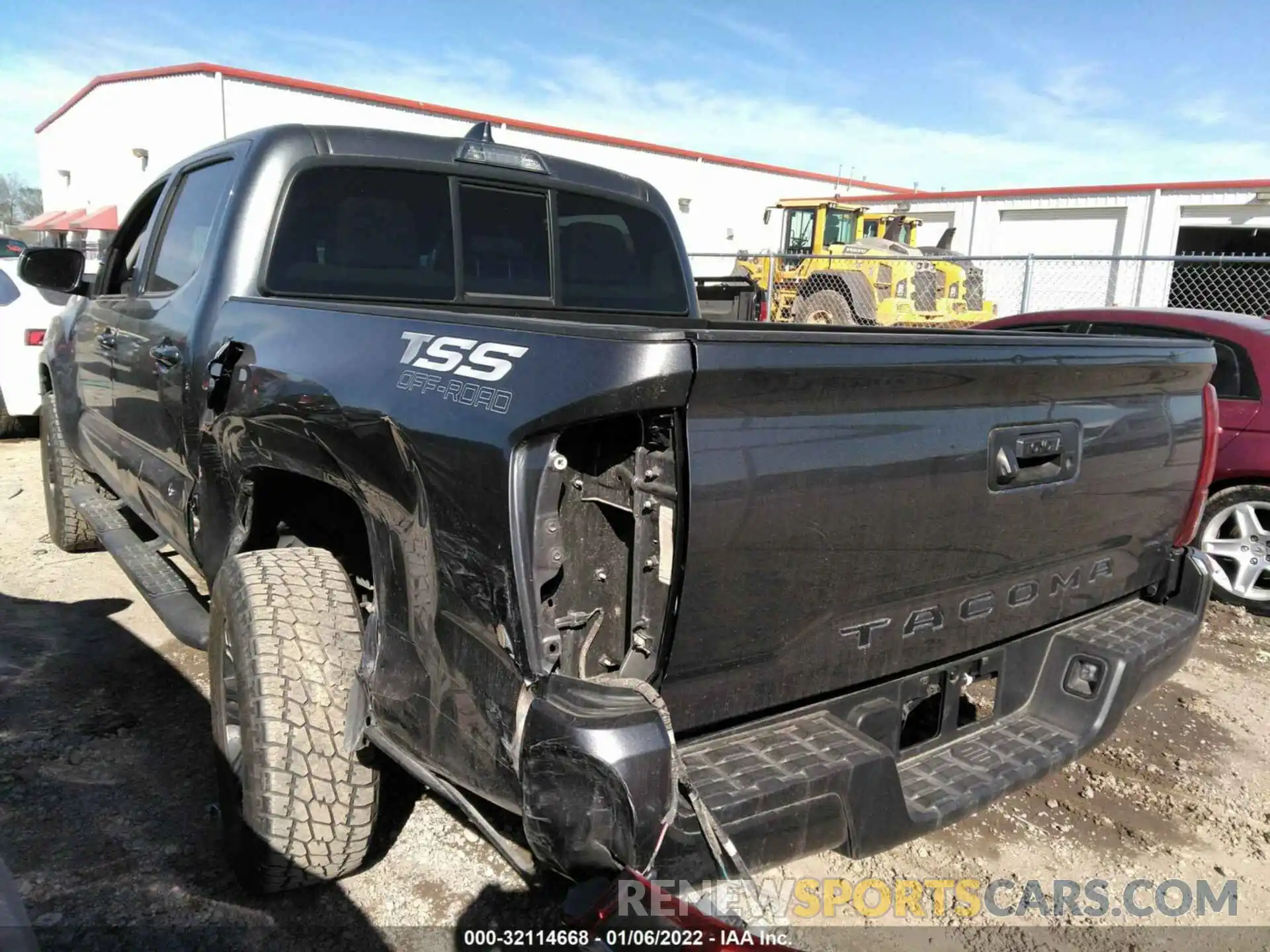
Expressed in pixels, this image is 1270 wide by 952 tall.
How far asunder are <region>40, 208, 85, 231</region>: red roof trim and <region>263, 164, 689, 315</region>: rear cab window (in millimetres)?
31374

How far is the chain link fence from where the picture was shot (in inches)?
580

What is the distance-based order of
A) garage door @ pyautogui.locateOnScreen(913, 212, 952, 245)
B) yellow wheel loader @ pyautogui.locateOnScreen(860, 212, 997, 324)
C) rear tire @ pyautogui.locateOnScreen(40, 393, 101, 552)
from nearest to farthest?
rear tire @ pyautogui.locateOnScreen(40, 393, 101, 552) → yellow wheel loader @ pyautogui.locateOnScreen(860, 212, 997, 324) → garage door @ pyautogui.locateOnScreen(913, 212, 952, 245)

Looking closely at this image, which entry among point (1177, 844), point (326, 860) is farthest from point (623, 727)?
point (1177, 844)

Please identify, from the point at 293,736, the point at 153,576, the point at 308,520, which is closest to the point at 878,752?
the point at 293,736

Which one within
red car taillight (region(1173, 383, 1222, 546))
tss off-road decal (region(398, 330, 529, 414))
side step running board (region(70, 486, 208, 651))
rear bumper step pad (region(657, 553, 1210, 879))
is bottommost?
side step running board (region(70, 486, 208, 651))

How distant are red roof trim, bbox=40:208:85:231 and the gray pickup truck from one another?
31.6 metres

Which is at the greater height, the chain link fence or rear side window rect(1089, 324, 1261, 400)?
the chain link fence

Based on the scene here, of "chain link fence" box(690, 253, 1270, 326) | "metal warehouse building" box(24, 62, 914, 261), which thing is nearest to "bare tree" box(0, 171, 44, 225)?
"metal warehouse building" box(24, 62, 914, 261)

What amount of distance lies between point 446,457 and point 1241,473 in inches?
207

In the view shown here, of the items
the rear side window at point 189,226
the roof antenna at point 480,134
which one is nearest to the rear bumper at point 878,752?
the rear side window at point 189,226

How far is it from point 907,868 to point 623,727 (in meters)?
1.72

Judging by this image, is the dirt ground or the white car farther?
the white car

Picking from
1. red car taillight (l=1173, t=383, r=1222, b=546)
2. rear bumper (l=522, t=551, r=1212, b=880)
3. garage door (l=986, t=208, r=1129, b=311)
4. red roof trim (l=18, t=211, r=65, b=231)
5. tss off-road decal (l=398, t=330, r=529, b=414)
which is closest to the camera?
rear bumper (l=522, t=551, r=1212, b=880)

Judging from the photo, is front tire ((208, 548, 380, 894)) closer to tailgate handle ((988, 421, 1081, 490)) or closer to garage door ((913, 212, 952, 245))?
tailgate handle ((988, 421, 1081, 490))
